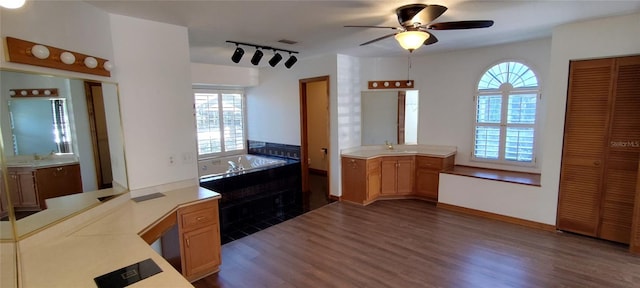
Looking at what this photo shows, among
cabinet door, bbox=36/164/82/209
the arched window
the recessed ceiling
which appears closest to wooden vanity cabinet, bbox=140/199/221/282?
cabinet door, bbox=36/164/82/209

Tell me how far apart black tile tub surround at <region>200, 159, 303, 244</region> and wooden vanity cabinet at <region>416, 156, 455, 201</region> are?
1974 millimetres

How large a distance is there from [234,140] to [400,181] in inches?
142

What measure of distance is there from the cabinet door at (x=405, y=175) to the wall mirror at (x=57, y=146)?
12.5 ft

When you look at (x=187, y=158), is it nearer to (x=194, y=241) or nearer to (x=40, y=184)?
(x=194, y=241)

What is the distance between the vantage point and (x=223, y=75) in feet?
18.8

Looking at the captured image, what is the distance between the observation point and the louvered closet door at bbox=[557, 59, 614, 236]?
326 centimetres

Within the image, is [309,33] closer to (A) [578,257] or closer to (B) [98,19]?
(B) [98,19]

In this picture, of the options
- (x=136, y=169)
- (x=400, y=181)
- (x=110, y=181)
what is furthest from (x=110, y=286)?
(x=400, y=181)

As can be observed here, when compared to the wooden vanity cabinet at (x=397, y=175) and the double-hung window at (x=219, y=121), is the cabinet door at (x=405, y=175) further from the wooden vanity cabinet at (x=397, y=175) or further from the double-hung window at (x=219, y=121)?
the double-hung window at (x=219, y=121)

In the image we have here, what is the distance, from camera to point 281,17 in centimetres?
283

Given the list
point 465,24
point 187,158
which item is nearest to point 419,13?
point 465,24

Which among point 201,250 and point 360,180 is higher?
point 360,180

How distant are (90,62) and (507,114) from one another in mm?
4958

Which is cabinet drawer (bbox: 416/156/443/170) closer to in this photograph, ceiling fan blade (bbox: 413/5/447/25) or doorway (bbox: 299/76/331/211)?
doorway (bbox: 299/76/331/211)
